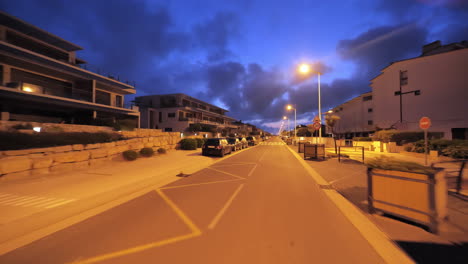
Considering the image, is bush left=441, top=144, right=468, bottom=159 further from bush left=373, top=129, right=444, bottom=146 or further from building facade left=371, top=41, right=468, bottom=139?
building facade left=371, top=41, right=468, bottom=139

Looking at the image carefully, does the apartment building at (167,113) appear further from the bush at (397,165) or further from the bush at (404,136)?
the bush at (397,165)

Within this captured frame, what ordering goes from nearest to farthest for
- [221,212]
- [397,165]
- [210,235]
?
1. [210,235]
2. [397,165]
3. [221,212]

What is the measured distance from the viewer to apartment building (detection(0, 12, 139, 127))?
16938 millimetres

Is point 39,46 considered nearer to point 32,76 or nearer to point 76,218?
point 32,76


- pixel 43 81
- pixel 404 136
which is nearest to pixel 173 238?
pixel 404 136

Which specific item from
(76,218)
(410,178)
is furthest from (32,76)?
(410,178)

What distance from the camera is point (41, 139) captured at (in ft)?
29.8

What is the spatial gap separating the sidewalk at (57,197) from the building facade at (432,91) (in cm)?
3560

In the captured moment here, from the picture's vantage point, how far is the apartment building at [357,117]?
44656 mm

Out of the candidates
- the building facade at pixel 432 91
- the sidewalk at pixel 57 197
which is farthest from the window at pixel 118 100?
the building facade at pixel 432 91

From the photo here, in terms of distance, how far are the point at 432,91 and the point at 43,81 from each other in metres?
51.7

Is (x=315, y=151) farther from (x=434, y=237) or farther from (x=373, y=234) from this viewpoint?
(x=373, y=234)

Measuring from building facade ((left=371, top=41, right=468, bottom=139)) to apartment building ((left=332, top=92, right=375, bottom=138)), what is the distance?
9900 mm

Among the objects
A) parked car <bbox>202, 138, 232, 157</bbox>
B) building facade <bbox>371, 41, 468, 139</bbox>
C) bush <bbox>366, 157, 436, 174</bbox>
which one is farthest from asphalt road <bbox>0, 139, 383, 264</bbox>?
building facade <bbox>371, 41, 468, 139</bbox>
